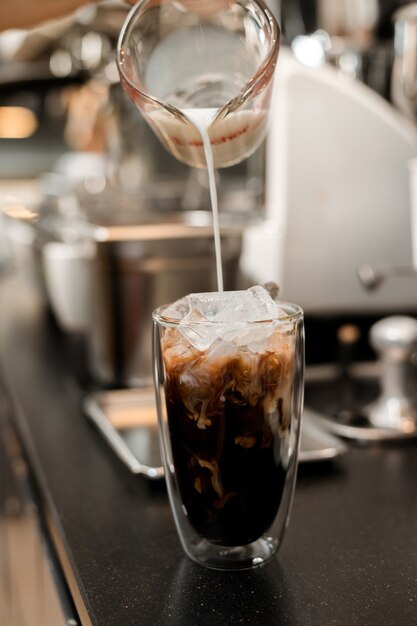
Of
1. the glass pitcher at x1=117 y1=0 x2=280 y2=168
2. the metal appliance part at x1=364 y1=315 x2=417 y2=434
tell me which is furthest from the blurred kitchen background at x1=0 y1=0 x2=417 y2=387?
the glass pitcher at x1=117 y1=0 x2=280 y2=168

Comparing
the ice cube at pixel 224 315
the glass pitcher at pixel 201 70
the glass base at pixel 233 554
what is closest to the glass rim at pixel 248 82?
the glass pitcher at pixel 201 70

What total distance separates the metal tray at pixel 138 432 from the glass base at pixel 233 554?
0.14m

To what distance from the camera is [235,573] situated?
1.93 feet

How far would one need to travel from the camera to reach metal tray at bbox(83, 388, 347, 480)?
0.78 m

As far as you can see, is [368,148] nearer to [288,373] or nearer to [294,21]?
[294,21]

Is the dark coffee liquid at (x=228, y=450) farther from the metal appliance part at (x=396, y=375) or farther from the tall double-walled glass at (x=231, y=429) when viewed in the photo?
the metal appliance part at (x=396, y=375)

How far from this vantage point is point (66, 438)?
2.95ft

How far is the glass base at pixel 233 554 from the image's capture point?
1.96ft

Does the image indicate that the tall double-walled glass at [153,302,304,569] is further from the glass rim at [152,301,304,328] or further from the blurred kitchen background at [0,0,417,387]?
the blurred kitchen background at [0,0,417,387]

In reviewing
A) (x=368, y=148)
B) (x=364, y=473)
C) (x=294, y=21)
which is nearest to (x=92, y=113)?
(x=294, y=21)

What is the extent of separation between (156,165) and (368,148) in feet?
2.39

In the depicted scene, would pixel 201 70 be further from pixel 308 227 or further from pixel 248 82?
pixel 308 227

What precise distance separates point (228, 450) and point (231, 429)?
0.05 ft

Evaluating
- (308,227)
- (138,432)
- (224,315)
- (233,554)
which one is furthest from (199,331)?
(308,227)
